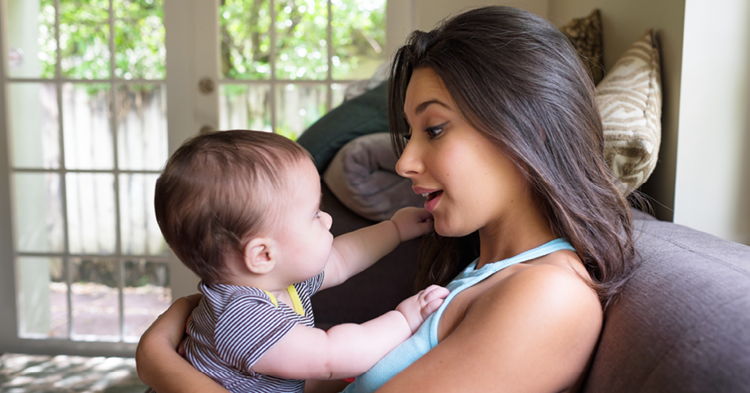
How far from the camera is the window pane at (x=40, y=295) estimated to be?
3.08m

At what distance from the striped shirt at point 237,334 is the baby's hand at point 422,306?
0.17 metres

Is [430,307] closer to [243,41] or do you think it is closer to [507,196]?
[507,196]

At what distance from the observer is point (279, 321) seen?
74 cm

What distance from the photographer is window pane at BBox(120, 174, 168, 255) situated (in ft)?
9.73

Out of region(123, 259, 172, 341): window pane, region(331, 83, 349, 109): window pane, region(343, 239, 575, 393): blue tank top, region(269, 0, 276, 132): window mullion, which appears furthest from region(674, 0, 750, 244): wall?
region(123, 259, 172, 341): window pane

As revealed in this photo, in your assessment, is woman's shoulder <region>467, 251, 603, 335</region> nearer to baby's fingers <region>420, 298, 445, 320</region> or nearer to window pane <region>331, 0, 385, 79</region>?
baby's fingers <region>420, 298, 445, 320</region>

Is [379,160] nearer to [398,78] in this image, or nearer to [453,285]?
[398,78]

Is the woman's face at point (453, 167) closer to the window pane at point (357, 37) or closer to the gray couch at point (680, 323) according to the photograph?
the gray couch at point (680, 323)

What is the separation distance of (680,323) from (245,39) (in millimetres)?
2819

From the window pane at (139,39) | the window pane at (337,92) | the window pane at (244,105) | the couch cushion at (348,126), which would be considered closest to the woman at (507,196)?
the couch cushion at (348,126)

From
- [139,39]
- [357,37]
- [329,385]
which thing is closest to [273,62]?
[357,37]

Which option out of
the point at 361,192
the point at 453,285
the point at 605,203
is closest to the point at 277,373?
the point at 453,285

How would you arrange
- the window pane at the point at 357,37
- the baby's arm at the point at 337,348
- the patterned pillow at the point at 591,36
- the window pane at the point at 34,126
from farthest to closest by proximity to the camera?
1. the window pane at the point at 34,126
2. the window pane at the point at 357,37
3. the patterned pillow at the point at 591,36
4. the baby's arm at the point at 337,348

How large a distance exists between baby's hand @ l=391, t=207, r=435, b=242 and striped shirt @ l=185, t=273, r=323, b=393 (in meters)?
0.29
